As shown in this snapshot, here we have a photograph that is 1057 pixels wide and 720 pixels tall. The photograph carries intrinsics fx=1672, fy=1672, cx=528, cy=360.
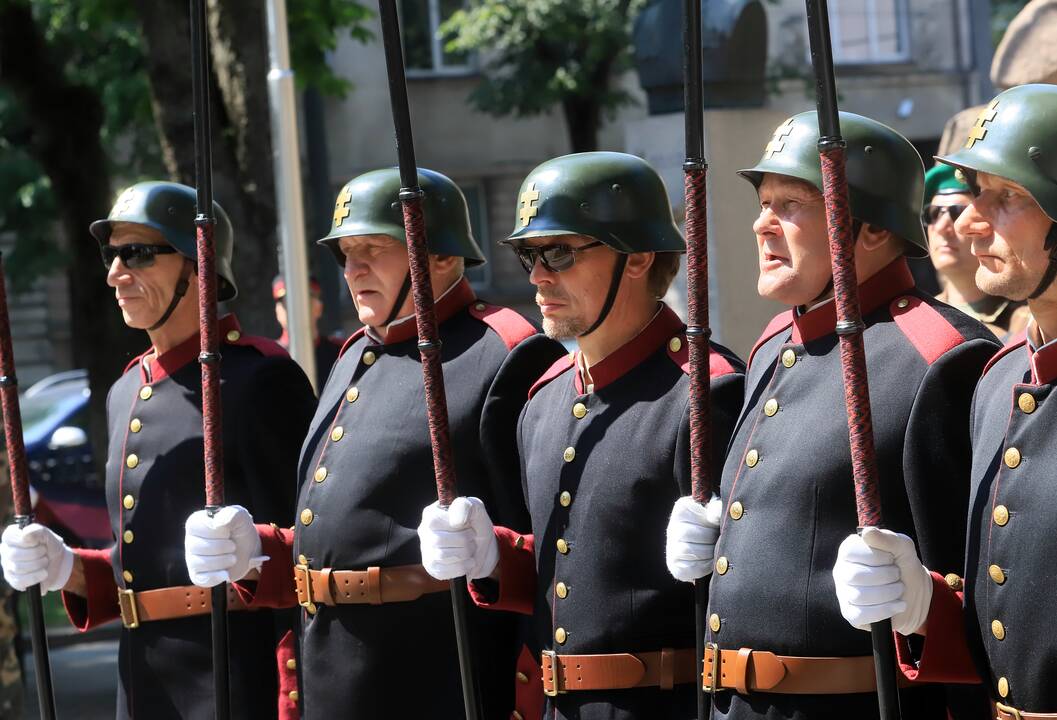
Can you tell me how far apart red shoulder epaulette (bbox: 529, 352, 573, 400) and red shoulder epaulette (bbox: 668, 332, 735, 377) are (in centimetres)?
32

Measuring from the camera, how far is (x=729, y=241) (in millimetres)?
9180

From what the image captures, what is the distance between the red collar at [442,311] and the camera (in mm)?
4652

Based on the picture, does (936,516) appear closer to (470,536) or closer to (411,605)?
(470,536)

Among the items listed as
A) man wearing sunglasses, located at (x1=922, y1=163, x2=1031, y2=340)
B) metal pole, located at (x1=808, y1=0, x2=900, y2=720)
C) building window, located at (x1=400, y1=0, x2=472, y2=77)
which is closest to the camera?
metal pole, located at (x1=808, y1=0, x2=900, y2=720)

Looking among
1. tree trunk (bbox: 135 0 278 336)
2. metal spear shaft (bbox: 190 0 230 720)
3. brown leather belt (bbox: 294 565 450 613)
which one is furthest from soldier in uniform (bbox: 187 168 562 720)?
tree trunk (bbox: 135 0 278 336)

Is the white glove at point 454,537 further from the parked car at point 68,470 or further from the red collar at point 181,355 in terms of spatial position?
the parked car at point 68,470

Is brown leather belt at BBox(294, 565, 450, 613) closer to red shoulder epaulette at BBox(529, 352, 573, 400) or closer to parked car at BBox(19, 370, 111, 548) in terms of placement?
red shoulder epaulette at BBox(529, 352, 573, 400)

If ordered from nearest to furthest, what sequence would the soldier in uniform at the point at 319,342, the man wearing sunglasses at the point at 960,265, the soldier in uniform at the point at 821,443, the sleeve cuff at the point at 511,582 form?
the soldier in uniform at the point at 821,443 → the sleeve cuff at the point at 511,582 → the man wearing sunglasses at the point at 960,265 → the soldier in uniform at the point at 319,342

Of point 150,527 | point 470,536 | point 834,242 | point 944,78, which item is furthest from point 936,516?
point 944,78

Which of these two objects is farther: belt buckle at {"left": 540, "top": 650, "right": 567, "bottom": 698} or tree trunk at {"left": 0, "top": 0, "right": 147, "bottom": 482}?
tree trunk at {"left": 0, "top": 0, "right": 147, "bottom": 482}

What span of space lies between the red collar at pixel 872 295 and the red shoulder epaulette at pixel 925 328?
42mm

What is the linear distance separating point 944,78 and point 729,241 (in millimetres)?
17572

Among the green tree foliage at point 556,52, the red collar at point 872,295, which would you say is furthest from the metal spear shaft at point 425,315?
the green tree foliage at point 556,52

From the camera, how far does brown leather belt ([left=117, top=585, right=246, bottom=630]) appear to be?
15.7 ft
